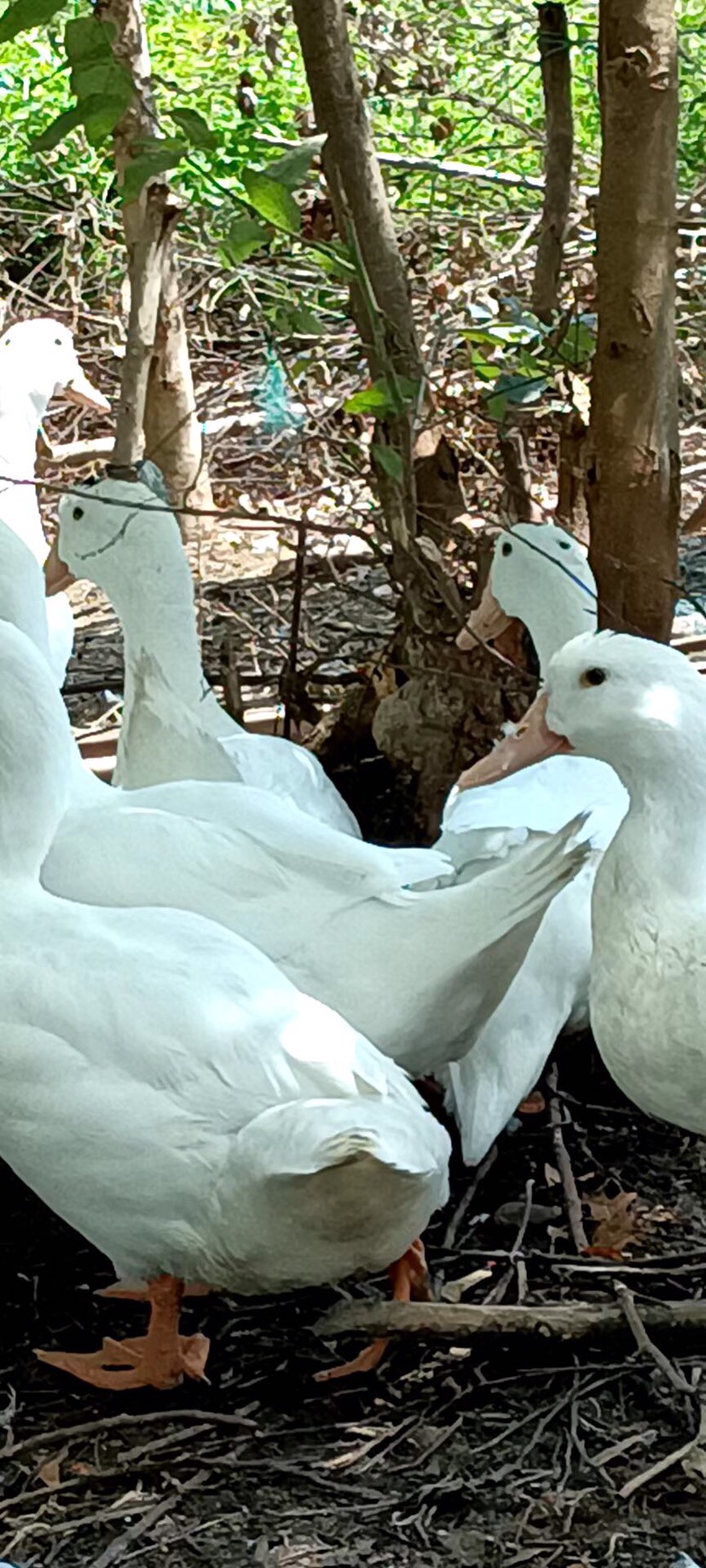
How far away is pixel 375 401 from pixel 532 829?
1041 mm

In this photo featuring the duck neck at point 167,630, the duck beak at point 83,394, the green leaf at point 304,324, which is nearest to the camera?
the green leaf at point 304,324

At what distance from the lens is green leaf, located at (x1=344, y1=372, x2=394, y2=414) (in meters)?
4.00

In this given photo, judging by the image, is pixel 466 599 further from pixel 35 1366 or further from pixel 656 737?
pixel 35 1366

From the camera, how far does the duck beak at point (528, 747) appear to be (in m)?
3.35

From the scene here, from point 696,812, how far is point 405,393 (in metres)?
1.46

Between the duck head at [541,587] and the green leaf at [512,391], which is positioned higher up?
the green leaf at [512,391]

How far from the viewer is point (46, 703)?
339 centimetres

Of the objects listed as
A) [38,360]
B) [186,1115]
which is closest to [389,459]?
[186,1115]

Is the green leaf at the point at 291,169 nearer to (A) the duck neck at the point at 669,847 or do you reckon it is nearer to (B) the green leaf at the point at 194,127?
(B) the green leaf at the point at 194,127

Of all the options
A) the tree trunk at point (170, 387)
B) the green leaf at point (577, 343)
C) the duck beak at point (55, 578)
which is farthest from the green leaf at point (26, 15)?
the tree trunk at point (170, 387)

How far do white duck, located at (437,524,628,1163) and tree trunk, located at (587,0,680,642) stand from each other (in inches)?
5.8

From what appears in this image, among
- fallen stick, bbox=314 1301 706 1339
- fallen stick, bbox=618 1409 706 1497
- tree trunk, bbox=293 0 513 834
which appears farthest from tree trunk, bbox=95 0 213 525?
fallen stick, bbox=618 1409 706 1497

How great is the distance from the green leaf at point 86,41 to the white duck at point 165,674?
4.12 ft

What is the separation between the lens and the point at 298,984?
3.41 metres
